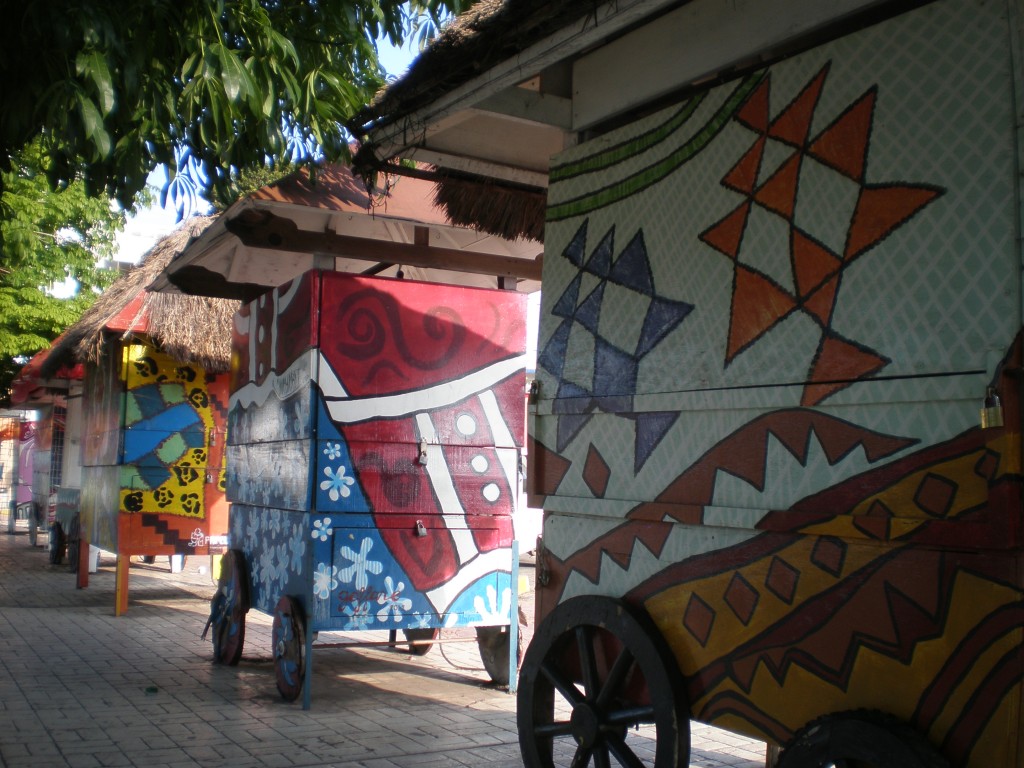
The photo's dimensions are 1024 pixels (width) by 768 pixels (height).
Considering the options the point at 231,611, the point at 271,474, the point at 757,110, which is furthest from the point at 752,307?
the point at 231,611

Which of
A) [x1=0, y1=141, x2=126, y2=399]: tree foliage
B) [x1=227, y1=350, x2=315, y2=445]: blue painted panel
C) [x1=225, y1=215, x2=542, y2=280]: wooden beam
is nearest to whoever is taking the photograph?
[x1=227, y1=350, x2=315, y2=445]: blue painted panel

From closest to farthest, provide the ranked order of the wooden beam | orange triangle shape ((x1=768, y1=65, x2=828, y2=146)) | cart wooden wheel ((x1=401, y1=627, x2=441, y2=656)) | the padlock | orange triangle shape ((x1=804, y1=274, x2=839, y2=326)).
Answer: the padlock < orange triangle shape ((x1=804, y1=274, x2=839, y2=326)) < orange triangle shape ((x1=768, y1=65, x2=828, y2=146)) < the wooden beam < cart wooden wheel ((x1=401, y1=627, x2=441, y2=656))

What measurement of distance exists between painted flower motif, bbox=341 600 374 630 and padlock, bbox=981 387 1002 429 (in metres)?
4.58

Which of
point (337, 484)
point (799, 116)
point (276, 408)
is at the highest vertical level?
point (799, 116)

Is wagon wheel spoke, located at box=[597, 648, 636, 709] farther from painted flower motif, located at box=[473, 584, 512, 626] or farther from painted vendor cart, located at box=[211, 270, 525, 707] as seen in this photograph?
painted flower motif, located at box=[473, 584, 512, 626]

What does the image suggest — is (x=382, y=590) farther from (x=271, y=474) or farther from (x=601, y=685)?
(x=601, y=685)

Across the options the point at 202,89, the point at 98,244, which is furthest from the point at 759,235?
the point at 98,244

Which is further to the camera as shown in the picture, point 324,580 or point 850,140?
point 324,580

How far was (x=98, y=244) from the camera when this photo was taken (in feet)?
60.6

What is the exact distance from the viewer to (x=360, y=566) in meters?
6.44

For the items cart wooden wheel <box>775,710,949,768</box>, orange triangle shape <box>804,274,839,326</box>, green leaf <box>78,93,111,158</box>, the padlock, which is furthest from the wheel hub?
green leaf <box>78,93,111,158</box>

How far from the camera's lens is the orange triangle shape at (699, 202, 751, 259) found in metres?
3.49

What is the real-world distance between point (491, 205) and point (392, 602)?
2.58m

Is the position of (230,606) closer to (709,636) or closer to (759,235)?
(709,636)
